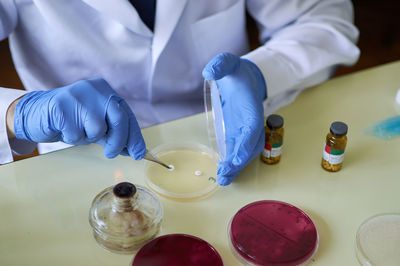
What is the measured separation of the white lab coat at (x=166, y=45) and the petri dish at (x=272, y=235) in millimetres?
401

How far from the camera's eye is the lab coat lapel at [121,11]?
1.11 m

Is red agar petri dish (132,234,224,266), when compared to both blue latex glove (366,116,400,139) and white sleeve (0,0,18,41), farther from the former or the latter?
white sleeve (0,0,18,41)

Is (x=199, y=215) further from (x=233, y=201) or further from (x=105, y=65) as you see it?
(x=105, y=65)

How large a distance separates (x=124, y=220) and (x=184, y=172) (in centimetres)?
23

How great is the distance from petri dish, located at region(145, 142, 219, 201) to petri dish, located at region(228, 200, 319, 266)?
0.40 feet

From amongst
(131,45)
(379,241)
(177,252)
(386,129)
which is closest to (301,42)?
(386,129)

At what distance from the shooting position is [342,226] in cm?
84

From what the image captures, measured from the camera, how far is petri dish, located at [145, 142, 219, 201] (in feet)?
3.01

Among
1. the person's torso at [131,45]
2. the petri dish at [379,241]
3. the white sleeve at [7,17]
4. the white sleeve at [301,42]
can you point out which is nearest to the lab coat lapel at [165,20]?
the person's torso at [131,45]

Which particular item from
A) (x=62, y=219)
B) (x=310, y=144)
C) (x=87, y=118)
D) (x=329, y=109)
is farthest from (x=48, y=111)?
(x=329, y=109)

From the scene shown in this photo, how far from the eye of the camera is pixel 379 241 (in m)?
0.81

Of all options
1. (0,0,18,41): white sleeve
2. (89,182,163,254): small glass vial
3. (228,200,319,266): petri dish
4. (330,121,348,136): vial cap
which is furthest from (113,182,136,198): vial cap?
(0,0,18,41): white sleeve

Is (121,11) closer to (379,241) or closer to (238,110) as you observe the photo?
(238,110)

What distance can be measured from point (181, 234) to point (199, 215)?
0.08 metres
